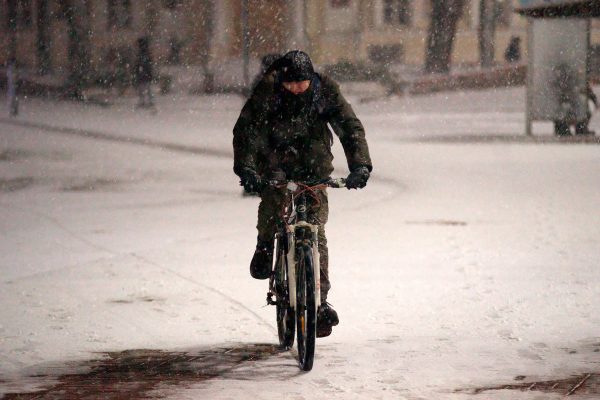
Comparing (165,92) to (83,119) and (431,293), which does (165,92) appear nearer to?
(83,119)

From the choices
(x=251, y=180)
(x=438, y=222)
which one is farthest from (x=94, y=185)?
(x=251, y=180)

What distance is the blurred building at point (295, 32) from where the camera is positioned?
62.8 meters

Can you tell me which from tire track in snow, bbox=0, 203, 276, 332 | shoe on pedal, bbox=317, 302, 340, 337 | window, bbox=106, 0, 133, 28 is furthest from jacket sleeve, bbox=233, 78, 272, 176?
window, bbox=106, 0, 133, 28

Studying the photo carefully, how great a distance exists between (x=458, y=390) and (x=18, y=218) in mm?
8158

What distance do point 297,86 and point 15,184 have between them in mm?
11228

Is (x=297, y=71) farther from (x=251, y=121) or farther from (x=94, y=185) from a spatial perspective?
(x=94, y=185)

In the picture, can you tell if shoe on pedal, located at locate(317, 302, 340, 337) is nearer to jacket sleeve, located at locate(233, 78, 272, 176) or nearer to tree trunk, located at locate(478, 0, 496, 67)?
jacket sleeve, located at locate(233, 78, 272, 176)

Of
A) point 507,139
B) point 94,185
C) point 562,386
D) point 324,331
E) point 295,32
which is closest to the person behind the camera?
point 562,386

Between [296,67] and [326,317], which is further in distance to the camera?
Result: [326,317]

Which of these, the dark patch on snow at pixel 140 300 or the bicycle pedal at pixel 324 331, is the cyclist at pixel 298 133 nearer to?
the bicycle pedal at pixel 324 331

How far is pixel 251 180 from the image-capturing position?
6176 millimetres

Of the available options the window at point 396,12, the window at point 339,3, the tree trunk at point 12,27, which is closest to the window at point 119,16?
the tree trunk at point 12,27

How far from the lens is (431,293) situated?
8.62m

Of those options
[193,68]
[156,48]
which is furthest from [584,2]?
[156,48]
